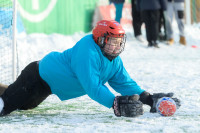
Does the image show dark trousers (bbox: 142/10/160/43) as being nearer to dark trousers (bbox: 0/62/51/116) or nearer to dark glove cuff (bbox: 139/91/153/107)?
dark glove cuff (bbox: 139/91/153/107)

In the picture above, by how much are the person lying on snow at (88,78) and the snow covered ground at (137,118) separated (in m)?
0.13

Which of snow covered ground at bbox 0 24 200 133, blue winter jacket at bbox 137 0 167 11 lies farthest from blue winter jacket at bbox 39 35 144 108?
blue winter jacket at bbox 137 0 167 11

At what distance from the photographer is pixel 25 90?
3.38m

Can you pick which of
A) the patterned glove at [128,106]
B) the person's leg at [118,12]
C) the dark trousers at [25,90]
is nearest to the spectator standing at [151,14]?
the person's leg at [118,12]

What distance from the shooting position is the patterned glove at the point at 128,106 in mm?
2928

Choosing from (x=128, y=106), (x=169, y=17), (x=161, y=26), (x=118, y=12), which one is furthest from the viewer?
(x=161, y=26)

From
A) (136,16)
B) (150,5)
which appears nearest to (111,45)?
(150,5)

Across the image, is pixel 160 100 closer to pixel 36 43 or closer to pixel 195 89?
pixel 195 89

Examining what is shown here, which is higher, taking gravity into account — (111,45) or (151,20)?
(111,45)

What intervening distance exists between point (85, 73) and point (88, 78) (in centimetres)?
4

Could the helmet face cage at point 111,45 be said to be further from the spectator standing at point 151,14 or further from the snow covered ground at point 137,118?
the spectator standing at point 151,14

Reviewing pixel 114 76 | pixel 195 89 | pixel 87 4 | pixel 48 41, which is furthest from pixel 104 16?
pixel 114 76

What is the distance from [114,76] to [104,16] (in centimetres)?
801

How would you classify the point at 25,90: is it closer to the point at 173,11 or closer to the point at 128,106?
the point at 128,106
